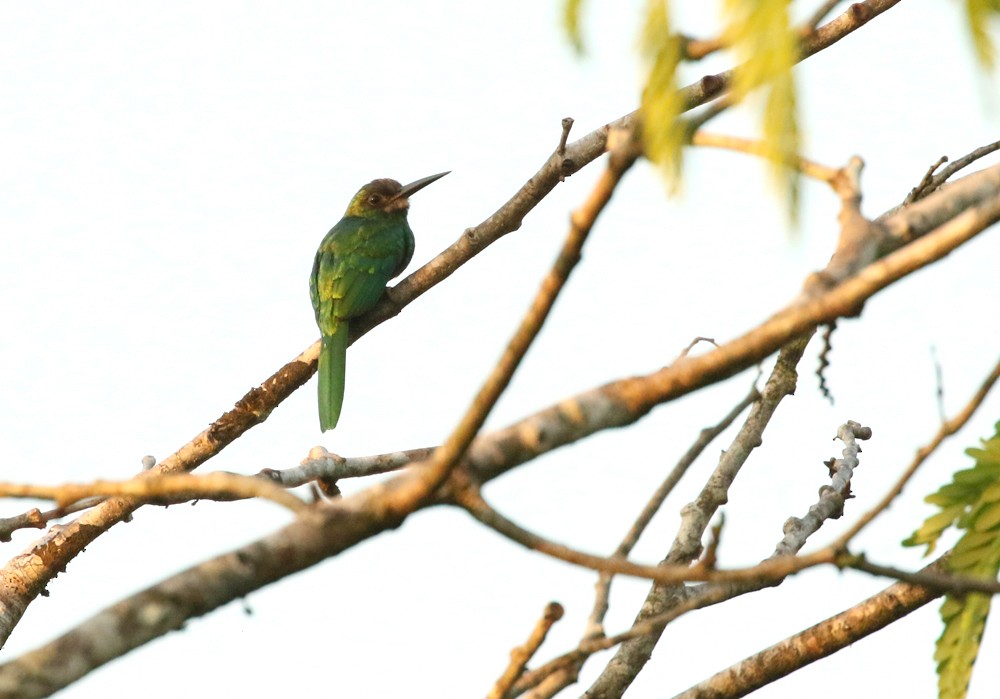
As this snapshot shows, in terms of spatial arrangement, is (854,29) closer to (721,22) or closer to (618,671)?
(618,671)

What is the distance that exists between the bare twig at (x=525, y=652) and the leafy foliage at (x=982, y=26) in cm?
109

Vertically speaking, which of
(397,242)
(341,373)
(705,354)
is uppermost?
(397,242)

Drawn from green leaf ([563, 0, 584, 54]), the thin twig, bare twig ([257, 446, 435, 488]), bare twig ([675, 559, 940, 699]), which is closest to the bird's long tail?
bare twig ([257, 446, 435, 488])

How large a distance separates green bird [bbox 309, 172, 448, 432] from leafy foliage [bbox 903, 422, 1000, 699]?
4820 mm

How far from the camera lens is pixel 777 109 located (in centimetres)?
132

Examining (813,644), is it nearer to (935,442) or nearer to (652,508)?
(652,508)

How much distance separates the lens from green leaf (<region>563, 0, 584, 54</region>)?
1.58 metres

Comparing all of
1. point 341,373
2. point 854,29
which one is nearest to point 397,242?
point 341,373

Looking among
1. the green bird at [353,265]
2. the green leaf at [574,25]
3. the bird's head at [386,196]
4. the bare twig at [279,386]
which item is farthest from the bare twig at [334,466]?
the bird's head at [386,196]

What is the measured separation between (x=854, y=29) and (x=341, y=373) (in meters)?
3.50

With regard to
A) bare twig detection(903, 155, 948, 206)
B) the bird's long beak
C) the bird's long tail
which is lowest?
bare twig detection(903, 155, 948, 206)

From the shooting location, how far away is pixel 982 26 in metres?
1.44

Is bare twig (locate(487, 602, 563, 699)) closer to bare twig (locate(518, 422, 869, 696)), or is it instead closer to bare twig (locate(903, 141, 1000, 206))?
bare twig (locate(518, 422, 869, 696))

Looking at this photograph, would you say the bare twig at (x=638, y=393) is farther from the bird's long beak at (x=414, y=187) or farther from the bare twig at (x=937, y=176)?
the bird's long beak at (x=414, y=187)
